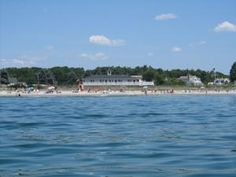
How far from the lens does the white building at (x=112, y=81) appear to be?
15562cm

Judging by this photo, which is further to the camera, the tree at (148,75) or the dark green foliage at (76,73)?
the dark green foliage at (76,73)

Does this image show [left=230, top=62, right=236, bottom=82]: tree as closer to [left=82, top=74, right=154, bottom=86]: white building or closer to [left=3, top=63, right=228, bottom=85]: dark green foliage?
[left=3, top=63, right=228, bottom=85]: dark green foliage

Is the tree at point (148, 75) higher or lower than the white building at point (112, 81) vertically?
higher

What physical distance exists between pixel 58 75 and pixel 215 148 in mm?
163517

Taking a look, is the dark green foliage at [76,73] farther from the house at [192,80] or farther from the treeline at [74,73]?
the house at [192,80]

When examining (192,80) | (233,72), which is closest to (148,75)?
(192,80)

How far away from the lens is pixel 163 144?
1564 cm

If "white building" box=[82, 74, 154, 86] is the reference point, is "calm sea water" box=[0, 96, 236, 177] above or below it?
below

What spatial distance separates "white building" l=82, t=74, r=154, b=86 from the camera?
511 ft

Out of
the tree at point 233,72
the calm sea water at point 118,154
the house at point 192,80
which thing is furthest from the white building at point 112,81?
the calm sea water at point 118,154

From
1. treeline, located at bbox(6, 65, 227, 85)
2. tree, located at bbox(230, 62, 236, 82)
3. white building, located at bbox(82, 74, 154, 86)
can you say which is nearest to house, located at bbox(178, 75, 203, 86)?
treeline, located at bbox(6, 65, 227, 85)

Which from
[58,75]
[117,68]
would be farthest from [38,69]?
[117,68]

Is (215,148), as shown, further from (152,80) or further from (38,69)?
(38,69)

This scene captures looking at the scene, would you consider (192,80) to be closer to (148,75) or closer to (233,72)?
(233,72)
